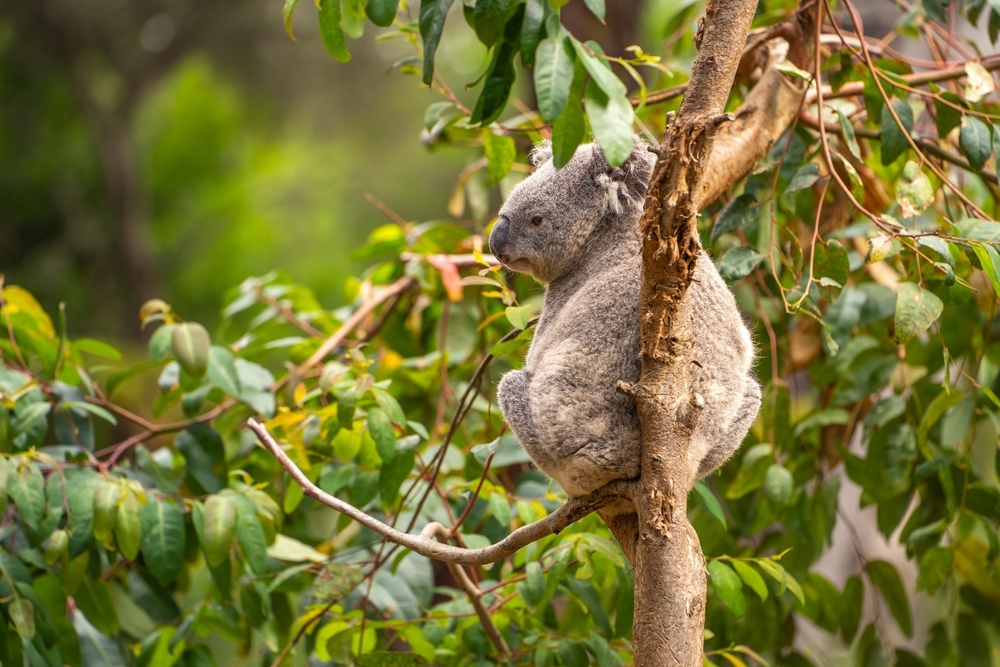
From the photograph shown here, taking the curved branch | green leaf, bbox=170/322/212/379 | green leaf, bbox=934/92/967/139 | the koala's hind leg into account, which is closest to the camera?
the curved branch

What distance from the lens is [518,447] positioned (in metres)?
2.14

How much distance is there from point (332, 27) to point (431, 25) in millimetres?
255

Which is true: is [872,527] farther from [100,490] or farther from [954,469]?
[100,490]

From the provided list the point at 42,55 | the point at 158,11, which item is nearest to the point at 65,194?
the point at 42,55

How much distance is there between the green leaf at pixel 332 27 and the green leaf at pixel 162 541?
1099 mm

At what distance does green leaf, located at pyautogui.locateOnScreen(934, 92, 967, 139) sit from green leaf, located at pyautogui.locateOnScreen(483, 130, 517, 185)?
0.92 m

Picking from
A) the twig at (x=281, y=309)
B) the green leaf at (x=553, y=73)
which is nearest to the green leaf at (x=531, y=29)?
the green leaf at (x=553, y=73)

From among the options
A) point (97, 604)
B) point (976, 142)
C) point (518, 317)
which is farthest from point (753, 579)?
point (97, 604)

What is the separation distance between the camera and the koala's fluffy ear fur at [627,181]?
149 cm

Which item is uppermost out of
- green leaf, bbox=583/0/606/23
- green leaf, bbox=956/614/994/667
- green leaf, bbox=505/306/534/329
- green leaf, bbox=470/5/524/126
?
green leaf, bbox=583/0/606/23

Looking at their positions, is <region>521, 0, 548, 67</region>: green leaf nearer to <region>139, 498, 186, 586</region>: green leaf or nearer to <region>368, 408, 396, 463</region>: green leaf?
<region>368, 408, 396, 463</region>: green leaf

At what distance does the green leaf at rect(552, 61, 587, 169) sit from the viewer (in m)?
1.03

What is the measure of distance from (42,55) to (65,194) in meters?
1.31

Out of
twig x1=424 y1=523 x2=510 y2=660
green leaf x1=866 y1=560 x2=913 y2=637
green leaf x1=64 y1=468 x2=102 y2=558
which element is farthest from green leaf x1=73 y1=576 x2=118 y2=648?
green leaf x1=866 y1=560 x2=913 y2=637
